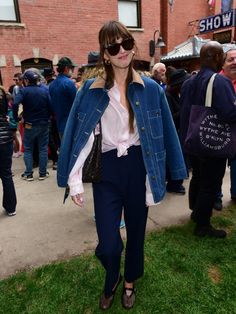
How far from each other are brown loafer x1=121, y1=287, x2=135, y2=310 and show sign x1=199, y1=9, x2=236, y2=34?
1325cm

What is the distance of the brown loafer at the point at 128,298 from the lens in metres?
2.46

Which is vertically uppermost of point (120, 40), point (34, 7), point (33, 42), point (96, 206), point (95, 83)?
point (34, 7)

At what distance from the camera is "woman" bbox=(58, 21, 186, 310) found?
2.07 meters

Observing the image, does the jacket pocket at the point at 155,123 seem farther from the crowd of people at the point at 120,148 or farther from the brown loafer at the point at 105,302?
the brown loafer at the point at 105,302

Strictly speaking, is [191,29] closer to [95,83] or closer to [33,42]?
[33,42]

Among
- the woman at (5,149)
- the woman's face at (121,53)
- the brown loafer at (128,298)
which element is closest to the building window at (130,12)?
the woman at (5,149)

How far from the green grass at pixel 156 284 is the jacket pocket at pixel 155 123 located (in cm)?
135

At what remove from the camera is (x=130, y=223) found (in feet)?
7.57

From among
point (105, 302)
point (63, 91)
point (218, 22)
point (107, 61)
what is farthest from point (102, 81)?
point (218, 22)

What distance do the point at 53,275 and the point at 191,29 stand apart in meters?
15.9

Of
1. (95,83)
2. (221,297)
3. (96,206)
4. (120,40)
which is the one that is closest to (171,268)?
(221,297)

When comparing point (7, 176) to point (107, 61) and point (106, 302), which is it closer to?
point (106, 302)

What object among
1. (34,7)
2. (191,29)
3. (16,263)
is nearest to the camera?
(16,263)

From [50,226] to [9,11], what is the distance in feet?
31.2
